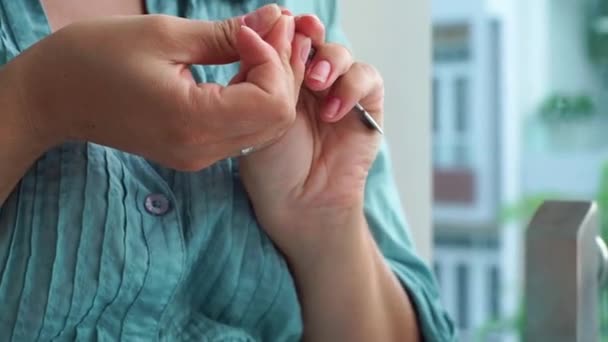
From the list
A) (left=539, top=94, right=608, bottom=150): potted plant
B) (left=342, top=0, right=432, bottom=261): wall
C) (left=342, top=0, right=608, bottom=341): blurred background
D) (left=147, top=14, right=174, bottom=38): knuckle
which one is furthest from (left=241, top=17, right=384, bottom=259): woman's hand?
(left=539, top=94, right=608, bottom=150): potted plant

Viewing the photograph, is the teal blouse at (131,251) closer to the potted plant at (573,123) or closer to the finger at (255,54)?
the finger at (255,54)

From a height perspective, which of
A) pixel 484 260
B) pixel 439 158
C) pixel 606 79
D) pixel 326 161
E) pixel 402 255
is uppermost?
pixel 326 161

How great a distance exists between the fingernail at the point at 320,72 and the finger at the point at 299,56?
0.4 inches

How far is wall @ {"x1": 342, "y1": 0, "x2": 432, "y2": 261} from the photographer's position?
870 millimetres

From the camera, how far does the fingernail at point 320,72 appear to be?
17.7 inches

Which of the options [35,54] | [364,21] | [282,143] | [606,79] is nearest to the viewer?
[35,54]

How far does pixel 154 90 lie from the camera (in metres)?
0.36

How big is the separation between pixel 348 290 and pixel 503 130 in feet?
7.57

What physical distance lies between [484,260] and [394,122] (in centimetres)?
222

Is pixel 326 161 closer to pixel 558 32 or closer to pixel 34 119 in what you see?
pixel 34 119

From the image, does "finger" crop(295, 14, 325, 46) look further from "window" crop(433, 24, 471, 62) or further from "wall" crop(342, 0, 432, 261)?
"window" crop(433, 24, 471, 62)

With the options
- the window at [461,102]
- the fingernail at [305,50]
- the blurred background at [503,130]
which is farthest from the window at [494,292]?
the fingernail at [305,50]

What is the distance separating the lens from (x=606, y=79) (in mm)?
2389

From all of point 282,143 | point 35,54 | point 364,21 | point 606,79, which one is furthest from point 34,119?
point 606,79
